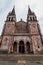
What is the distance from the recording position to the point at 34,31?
33719mm

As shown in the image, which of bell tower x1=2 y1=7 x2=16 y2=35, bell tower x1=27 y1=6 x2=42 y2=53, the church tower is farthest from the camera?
bell tower x1=2 y1=7 x2=16 y2=35

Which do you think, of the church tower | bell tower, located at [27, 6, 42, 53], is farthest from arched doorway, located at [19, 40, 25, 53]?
bell tower, located at [27, 6, 42, 53]

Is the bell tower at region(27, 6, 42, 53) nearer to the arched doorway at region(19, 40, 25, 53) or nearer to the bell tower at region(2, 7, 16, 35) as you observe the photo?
the arched doorway at region(19, 40, 25, 53)

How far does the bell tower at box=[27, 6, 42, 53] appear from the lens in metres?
30.5

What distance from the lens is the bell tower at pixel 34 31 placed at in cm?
3048

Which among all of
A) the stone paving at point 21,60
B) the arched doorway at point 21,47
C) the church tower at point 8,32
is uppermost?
the church tower at point 8,32

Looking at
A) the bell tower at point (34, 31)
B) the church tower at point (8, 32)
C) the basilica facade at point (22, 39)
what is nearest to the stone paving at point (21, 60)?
the basilica facade at point (22, 39)

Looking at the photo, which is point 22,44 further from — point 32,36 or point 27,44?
point 32,36

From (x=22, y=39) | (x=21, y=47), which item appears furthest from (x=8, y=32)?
(x=21, y=47)

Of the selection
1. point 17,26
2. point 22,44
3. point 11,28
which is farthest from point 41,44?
point 17,26

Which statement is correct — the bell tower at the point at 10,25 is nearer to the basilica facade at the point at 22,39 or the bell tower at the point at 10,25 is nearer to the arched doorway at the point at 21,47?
the basilica facade at the point at 22,39

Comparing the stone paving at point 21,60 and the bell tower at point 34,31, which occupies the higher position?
the bell tower at point 34,31

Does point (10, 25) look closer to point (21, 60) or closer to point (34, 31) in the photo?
point (34, 31)

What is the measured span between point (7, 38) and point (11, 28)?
12.5 ft
